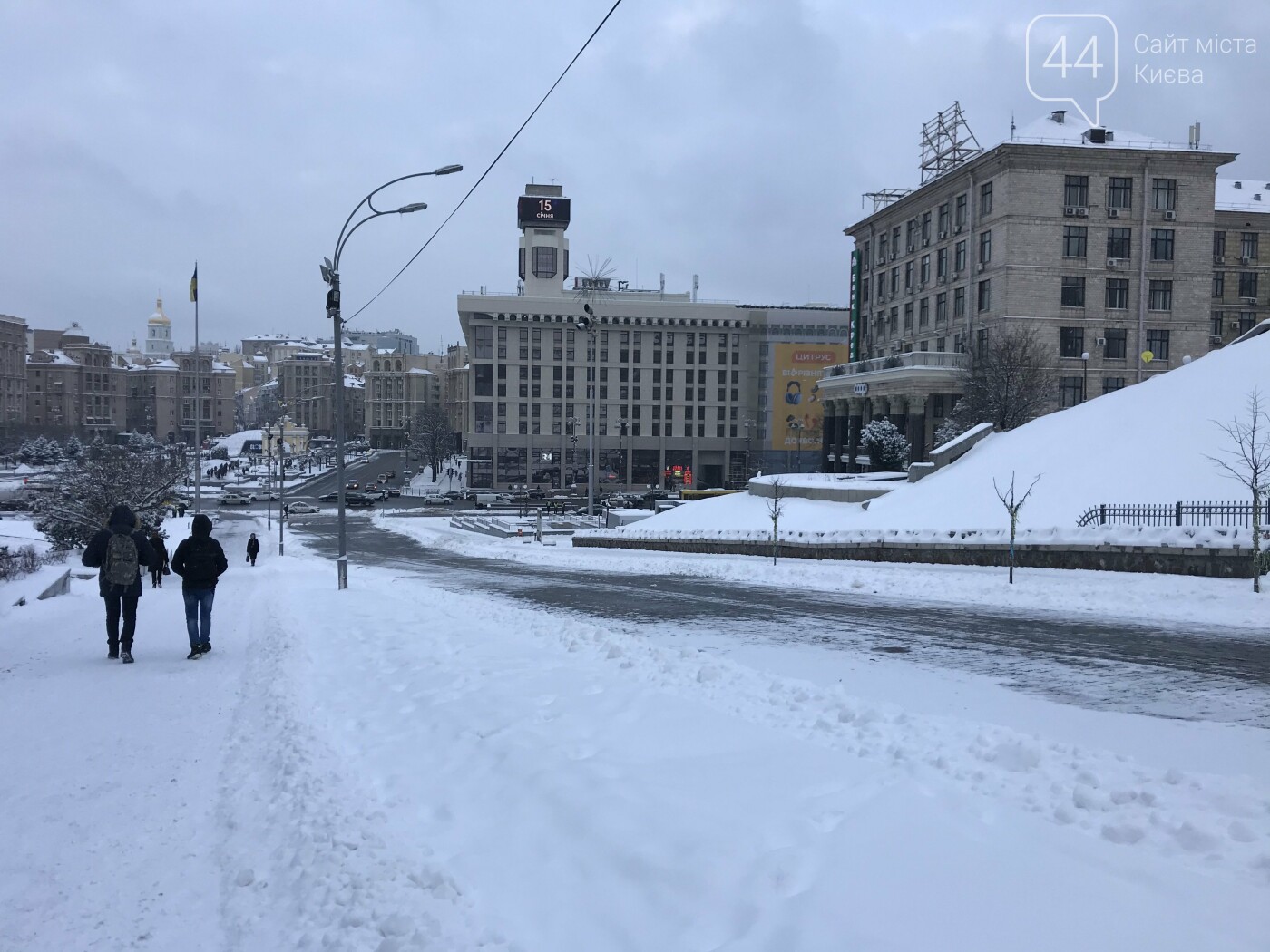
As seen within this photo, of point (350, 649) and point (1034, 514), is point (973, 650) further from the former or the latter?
point (1034, 514)

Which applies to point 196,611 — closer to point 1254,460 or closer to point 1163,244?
point 1254,460

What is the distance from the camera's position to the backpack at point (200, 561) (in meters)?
10.7

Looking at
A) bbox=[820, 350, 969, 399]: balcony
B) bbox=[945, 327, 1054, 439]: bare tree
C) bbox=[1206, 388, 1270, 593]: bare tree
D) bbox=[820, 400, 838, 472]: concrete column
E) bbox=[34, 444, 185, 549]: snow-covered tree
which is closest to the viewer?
bbox=[1206, 388, 1270, 593]: bare tree

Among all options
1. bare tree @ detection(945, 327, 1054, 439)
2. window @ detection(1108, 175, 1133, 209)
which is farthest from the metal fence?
window @ detection(1108, 175, 1133, 209)

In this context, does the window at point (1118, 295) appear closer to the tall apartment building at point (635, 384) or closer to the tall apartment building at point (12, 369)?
the tall apartment building at point (635, 384)

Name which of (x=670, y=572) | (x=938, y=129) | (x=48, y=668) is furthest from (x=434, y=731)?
(x=938, y=129)

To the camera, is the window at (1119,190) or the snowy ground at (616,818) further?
the window at (1119,190)

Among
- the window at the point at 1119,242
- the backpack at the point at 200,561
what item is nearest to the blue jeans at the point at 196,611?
the backpack at the point at 200,561

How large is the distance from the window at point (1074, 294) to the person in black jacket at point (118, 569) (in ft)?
167

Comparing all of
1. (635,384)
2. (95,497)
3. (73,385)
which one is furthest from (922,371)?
(73,385)

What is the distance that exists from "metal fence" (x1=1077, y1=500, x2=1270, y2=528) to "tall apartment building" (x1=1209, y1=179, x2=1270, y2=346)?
53680mm

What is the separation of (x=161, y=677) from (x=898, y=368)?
46.5 meters

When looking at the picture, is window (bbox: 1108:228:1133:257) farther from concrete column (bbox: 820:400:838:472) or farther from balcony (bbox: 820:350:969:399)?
concrete column (bbox: 820:400:838:472)

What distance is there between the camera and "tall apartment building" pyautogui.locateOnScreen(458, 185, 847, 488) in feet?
333
